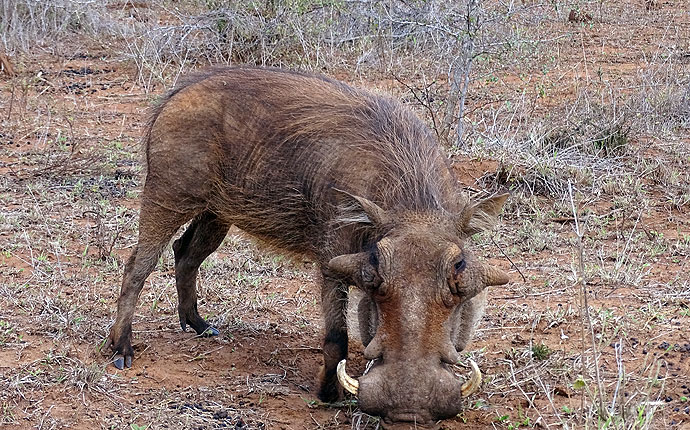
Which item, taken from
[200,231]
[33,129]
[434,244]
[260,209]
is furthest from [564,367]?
[33,129]

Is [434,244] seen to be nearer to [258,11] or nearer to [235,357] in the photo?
[235,357]

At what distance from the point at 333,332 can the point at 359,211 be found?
573mm

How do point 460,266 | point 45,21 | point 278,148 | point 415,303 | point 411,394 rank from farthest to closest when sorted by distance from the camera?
point 45,21, point 278,148, point 460,266, point 415,303, point 411,394

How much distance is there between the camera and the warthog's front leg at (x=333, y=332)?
385 centimetres

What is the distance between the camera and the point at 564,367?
395cm

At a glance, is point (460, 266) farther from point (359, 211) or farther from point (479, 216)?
point (359, 211)

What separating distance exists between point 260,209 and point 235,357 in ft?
2.42

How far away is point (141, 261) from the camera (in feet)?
14.5

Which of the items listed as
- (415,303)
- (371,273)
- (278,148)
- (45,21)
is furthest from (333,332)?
(45,21)

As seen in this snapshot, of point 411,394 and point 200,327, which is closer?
point 411,394

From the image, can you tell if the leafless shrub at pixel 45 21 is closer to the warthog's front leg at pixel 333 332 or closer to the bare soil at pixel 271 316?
the bare soil at pixel 271 316

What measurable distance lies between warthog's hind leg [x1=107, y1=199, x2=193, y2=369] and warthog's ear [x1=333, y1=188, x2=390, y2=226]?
102cm

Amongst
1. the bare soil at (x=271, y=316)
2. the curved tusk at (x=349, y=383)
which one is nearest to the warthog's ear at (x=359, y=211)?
the curved tusk at (x=349, y=383)

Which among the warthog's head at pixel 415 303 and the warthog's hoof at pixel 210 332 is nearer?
the warthog's head at pixel 415 303
